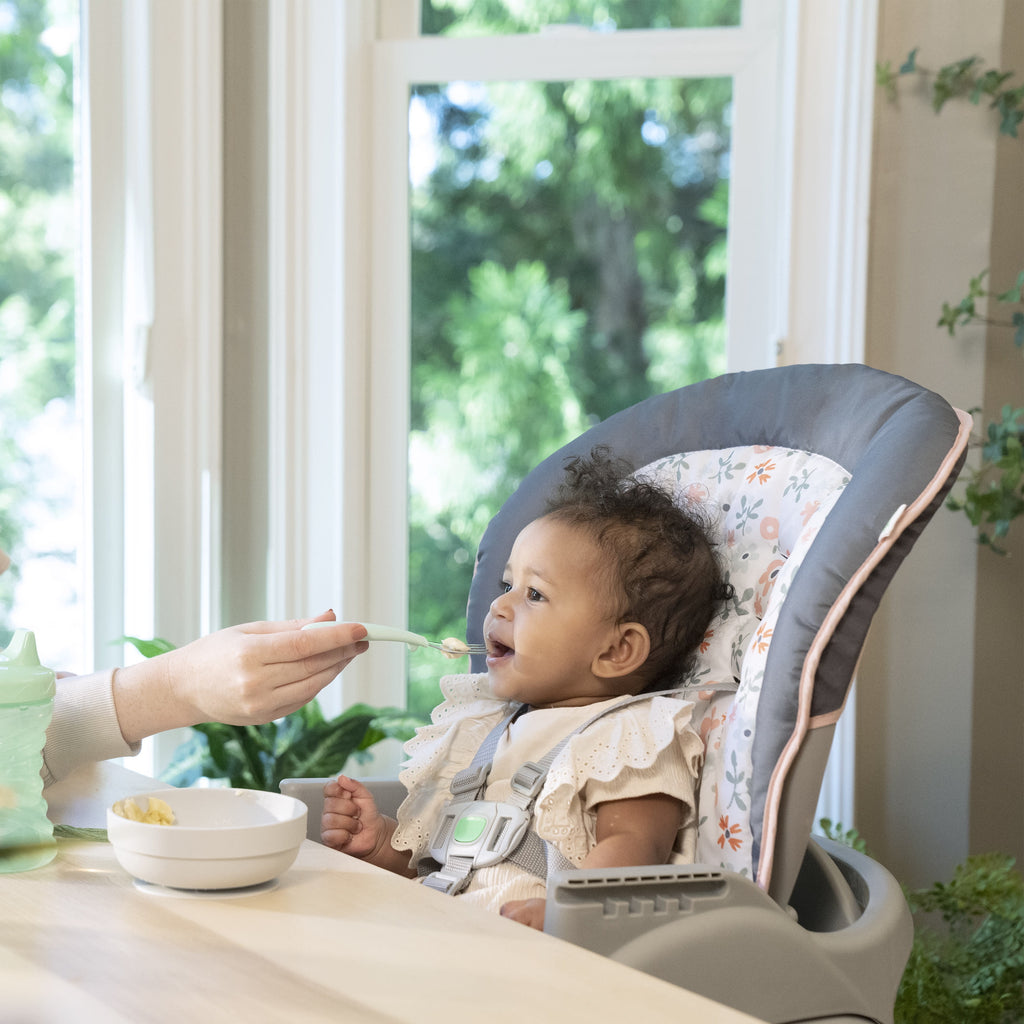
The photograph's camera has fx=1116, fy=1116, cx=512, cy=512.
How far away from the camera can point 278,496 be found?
251 cm

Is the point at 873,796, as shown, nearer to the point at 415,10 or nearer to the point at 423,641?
the point at 423,641

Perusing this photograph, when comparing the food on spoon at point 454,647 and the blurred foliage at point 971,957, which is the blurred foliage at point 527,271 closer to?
the blurred foliage at point 971,957

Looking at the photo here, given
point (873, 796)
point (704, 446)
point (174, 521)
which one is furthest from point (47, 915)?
point (873, 796)

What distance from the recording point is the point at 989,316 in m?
2.22

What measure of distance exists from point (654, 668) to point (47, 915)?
31.0 inches

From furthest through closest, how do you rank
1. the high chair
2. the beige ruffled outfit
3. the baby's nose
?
the baby's nose, the beige ruffled outfit, the high chair

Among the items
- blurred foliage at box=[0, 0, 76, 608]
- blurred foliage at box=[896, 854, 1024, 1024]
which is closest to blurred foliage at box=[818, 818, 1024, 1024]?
blurred foliage at box=[896, 854, 1024, 1024]

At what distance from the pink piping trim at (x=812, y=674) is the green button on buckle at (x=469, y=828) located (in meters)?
0.34

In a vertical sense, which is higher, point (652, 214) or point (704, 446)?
point (652, 214)

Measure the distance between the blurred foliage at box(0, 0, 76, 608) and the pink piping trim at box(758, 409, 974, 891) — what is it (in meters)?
1.80

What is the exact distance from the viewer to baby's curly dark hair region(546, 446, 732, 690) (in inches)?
52.6

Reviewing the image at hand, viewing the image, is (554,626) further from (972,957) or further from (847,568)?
(972,957)

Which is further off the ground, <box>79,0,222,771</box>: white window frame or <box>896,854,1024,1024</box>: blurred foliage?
<box>79,0,222,771</box>: white window frame

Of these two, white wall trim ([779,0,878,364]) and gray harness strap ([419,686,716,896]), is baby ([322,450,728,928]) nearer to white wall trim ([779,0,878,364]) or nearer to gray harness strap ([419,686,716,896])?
gray harness strap ([419,686,716,896])
